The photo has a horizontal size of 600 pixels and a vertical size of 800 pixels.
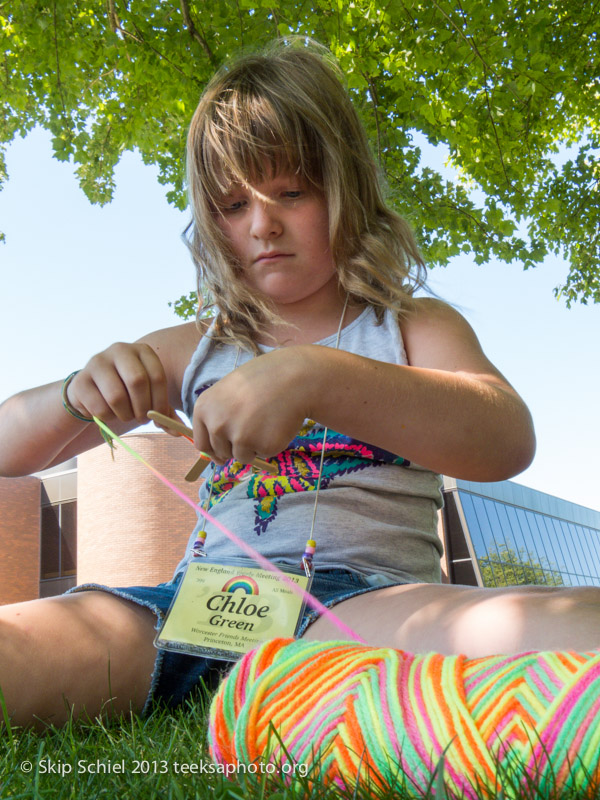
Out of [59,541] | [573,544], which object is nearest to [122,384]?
[59,541]

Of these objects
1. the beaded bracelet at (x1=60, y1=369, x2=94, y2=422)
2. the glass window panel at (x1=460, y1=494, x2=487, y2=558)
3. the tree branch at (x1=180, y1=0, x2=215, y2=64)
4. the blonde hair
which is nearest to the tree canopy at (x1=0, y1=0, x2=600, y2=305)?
the tree branch at (x1=180, y1=0, x2=215, y2=64)

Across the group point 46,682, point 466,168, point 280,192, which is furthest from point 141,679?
point 466,168

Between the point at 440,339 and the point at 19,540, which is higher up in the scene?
the point at 440,339

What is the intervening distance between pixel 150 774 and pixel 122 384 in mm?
700

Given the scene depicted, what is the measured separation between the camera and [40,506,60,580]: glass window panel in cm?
1962

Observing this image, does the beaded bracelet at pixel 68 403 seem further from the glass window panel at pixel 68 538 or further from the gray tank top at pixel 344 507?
the glass window panel at pixel 68 538

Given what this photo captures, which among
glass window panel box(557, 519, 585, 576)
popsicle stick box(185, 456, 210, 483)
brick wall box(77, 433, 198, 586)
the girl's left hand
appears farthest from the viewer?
glass window panel box(557, 519, 585, 576)

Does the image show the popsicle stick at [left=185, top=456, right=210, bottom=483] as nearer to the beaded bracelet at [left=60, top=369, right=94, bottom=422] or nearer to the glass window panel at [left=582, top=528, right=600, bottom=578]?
the beaded bracelet at [left=60, top=369, right=94, bottom=422]

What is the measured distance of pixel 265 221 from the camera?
1573 mm

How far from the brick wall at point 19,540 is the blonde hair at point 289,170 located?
750 inches

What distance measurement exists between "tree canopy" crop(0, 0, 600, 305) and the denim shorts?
2.99 metres

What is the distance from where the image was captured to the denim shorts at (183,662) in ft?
4.48

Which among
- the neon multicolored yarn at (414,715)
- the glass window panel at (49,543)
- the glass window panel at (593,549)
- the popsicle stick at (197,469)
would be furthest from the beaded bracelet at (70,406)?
the glass window panel at (593,549)

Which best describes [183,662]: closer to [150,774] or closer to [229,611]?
[229,611]
